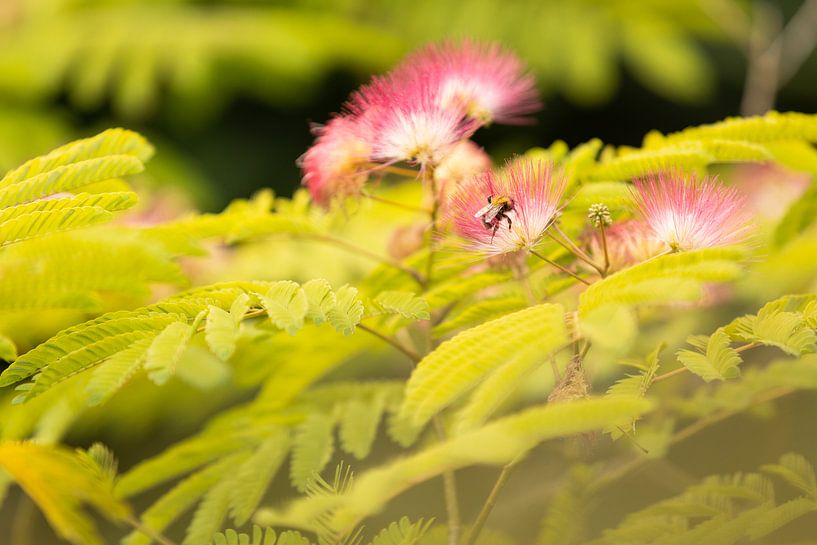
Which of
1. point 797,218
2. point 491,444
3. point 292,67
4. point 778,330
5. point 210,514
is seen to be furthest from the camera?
point 292,67

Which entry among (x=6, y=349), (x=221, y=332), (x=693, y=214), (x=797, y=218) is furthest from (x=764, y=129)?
(x=6, y=349)

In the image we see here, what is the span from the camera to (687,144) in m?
0.62

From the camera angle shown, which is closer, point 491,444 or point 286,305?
point 491,444

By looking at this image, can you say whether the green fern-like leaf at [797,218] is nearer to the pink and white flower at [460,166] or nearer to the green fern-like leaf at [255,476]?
the pink and white flower at [460,166]

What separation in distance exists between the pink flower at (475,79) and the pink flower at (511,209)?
0.31 ft

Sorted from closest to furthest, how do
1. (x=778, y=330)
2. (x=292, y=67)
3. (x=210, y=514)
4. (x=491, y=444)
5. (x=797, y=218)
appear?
(x=491, y=444)
(x=778, y=330)
(x=210, y=514)
(x=797, y=218)
(x=292, y=67)

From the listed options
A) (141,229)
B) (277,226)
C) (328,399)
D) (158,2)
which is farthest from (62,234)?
(158,2)

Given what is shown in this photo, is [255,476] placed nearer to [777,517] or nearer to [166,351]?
[166,351]

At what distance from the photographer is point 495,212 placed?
0.49m

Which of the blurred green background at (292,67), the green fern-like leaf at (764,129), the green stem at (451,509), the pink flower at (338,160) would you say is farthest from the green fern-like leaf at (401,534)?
the blurred green background at (292,67)

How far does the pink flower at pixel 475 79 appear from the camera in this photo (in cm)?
60

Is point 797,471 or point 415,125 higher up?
point 415,125

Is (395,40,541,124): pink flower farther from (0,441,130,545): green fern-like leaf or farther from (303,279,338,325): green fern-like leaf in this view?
(0,441,130,545): green fern-like leaf

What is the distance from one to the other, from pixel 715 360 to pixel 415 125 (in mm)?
243
